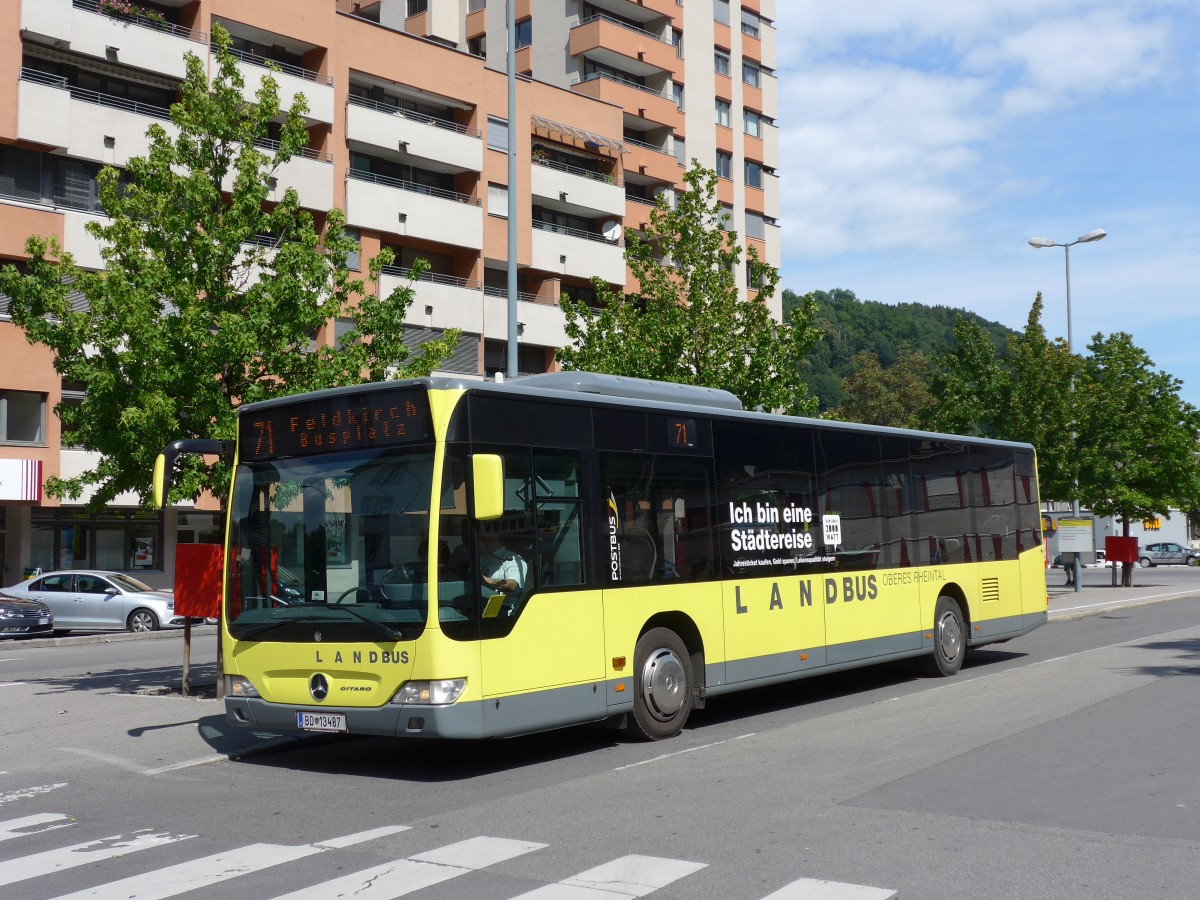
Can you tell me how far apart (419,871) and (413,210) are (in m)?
36.6

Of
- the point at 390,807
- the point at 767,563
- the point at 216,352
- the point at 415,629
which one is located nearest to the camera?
the point at 390,807

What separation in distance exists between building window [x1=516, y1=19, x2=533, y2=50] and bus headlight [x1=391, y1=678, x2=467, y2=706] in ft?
155

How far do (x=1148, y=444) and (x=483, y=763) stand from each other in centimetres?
3687

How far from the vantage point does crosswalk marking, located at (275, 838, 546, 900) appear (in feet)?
20.8

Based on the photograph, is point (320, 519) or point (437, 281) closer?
point (320, 519)

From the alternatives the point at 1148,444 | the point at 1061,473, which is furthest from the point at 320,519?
the point at 1148,444

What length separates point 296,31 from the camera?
38469 millimetres

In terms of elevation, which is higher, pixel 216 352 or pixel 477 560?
pixel 216 352

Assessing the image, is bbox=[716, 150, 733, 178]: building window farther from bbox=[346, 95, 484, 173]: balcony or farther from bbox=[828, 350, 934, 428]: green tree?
bbox=[828, 350, 934, 428]: green tree

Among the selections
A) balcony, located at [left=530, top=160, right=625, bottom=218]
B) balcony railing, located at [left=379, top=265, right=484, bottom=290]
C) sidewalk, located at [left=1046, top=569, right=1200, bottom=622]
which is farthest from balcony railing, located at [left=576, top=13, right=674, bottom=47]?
sidewalk, located at [left=1046, top=569, right=1200, bottom=622]

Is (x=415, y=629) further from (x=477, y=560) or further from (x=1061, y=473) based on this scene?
(x=1061, y=473)

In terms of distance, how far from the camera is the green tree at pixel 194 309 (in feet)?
47.0

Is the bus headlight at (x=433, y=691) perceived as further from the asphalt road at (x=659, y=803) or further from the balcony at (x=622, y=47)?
the balcony at (x=622, y=47)

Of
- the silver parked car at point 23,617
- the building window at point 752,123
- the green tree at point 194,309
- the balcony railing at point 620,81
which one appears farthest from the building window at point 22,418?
the building window at point 752,123
